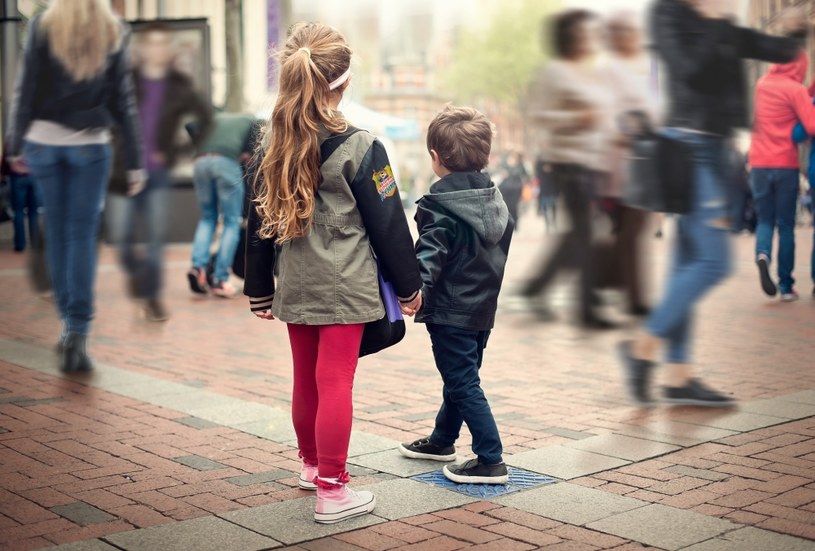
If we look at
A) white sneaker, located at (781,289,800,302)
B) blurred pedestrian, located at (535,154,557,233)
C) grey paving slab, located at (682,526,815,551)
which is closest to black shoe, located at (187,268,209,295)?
blurred pedestrian, located at (535,154,557,233)

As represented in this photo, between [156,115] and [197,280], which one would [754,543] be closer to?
[156,115]

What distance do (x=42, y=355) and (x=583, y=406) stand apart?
330 cm

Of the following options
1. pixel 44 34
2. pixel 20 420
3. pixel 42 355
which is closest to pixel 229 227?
pixel 42 355

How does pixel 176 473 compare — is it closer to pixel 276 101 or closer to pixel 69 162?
pixel 276 101

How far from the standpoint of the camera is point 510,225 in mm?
4062

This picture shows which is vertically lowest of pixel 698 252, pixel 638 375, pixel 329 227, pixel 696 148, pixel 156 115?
pixel 638 375

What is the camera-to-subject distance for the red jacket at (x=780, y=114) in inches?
302

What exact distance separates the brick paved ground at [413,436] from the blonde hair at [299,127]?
3.09ft

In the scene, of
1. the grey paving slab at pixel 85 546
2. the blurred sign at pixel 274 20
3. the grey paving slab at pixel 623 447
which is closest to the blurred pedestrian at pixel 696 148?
the grey paving slab at pixel 623 447

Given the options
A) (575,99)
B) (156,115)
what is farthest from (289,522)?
(156,115)

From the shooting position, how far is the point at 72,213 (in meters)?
5.90

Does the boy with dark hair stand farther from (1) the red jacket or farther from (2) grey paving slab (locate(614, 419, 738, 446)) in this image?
(1) the red jacket

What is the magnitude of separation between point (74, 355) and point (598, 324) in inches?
123

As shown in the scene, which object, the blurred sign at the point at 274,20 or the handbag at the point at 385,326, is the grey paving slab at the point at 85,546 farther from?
the blurred sign at the point at 274,20
